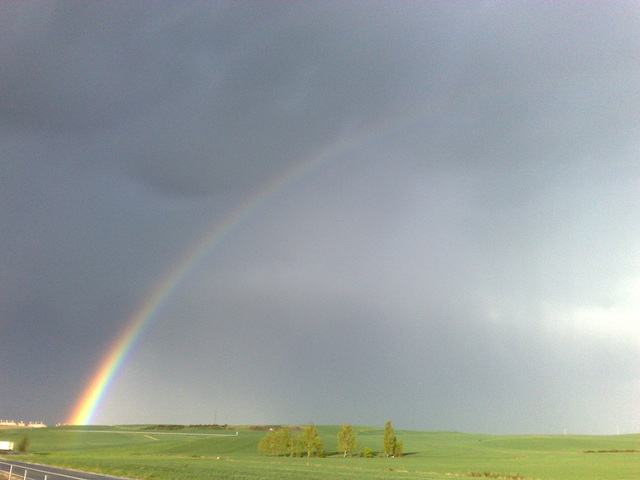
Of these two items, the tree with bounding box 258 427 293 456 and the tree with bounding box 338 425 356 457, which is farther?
the tree with bounding box 338 425 356 457

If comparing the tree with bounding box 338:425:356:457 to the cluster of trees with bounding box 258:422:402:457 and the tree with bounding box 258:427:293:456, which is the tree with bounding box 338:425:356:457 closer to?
the cluster of trees with bounding box 258:422:402:457

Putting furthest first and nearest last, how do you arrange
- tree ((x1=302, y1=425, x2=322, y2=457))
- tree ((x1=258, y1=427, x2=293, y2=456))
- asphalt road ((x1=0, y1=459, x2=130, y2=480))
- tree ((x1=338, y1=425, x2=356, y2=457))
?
tree ((x1=338, y1=425, x2=356, y2=457)) → tree ((x1=302, y1=425, x2=322, y2=457)) → tree ((x1=258, y1=427, x2=293, y2=456)) → asphalt road ((x1=0, y1=459, x2=130, y2=480))

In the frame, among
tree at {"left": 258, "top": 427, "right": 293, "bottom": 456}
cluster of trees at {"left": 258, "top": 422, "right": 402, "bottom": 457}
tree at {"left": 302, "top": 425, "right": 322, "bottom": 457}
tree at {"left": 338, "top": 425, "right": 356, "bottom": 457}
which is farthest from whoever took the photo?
tree at {"left": 338, "top": 425, "right": 356, "bottom": 457}

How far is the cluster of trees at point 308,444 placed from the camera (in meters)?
146

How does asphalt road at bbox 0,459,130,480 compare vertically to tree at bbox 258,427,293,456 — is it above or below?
above

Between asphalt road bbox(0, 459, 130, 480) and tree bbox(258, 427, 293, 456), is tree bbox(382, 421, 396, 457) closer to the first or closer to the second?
tree bbox(258, 427, 293, 456)

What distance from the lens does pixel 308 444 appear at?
151250mm

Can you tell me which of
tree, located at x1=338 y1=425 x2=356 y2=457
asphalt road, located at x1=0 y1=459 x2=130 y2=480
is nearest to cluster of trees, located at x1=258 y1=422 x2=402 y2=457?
tree, located at x1=338 y1=425 x2=356 y2=457

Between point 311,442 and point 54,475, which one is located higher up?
point 54,475

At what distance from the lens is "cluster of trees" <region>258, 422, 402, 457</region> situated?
479 ft

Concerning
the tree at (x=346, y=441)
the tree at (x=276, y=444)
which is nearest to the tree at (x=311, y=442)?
the tree at (x=276, y=444)

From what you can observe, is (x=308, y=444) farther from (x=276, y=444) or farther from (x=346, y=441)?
(x=346, y=441)

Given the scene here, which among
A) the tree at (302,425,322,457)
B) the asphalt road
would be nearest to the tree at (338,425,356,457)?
the tree at (302,425,322,457)

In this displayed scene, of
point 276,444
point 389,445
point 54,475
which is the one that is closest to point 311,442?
point 276,444
